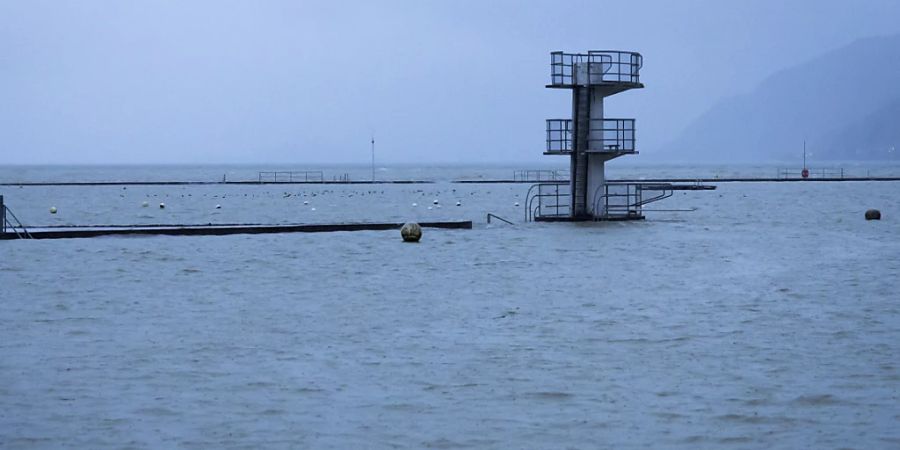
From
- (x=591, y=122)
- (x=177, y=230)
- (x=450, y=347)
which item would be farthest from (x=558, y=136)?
(x=450, y=347)

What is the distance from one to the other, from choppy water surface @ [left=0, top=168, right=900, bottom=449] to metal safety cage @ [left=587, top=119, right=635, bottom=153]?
8139 millimetres

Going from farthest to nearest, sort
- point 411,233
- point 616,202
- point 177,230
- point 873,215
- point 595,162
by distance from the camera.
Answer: point 873,215
point 616,202
point 595,162
point 177,230
point 411,233

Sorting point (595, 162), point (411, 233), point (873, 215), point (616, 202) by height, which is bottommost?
point (873, 215)

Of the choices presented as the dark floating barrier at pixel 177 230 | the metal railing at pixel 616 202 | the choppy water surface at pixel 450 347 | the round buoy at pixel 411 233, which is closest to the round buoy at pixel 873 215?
the metal railing at pixel 616 202

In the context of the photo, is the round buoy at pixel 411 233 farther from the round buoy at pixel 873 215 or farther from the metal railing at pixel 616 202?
the round buoy at pixel 873 215

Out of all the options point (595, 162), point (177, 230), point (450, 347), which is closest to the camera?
point (450, 347)

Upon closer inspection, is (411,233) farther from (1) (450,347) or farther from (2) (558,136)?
(1) (450,347)

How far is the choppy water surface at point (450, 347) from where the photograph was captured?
548 inches

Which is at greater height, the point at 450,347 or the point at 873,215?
the point at 450,347

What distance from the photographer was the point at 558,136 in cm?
5025

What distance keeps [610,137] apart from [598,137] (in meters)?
0.58

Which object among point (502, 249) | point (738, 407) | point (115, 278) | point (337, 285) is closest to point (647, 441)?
point (738, 407)

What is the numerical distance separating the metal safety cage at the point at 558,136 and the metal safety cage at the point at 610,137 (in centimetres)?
96

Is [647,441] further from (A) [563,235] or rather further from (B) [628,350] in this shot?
(A) [563,235]
